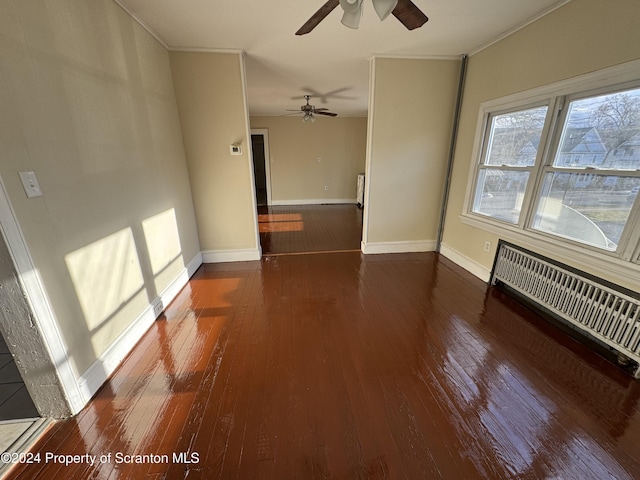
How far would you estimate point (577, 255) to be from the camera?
198cm

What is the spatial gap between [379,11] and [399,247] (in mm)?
2863

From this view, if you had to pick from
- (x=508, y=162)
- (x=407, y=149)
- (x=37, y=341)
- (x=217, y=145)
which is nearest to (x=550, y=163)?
(x=508, y=162)

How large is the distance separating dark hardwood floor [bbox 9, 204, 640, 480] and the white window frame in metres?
0.65

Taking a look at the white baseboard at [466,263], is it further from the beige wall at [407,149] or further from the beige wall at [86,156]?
the beige wall at [86,156]

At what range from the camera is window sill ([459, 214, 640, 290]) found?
5.61 ft

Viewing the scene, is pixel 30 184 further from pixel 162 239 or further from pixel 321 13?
pixel 321 13

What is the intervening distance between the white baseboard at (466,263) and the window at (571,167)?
558 millimetres

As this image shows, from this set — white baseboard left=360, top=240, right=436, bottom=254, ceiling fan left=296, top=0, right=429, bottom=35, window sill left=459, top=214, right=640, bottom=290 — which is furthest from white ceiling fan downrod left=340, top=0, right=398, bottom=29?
white baseboard left=360, top=240, right=436, bottom=254

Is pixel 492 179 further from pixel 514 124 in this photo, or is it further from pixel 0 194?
pixel 0 194

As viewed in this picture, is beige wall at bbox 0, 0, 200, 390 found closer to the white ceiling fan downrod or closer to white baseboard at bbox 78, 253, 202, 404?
white baseboard at bbox 78, 253, 202, 404

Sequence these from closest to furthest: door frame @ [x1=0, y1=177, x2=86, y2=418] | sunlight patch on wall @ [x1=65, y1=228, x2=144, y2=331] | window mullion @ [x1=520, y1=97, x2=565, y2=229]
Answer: door frame @ [x1=0, y1=177, x2=86, y2=418] < sunlight patch on wall @ [x1=65, y1=228, x2=144, y2=331] < window mullion @ [x1=520, y1=97, x2=565, y2=229]

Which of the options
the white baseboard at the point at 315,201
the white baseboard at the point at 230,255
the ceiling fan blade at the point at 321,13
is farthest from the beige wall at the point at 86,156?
the white baseboard at the point at 315,201

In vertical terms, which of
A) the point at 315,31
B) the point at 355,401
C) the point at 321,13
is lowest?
the point at 355,401

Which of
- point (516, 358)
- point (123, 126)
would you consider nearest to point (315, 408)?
point (516, 358)
